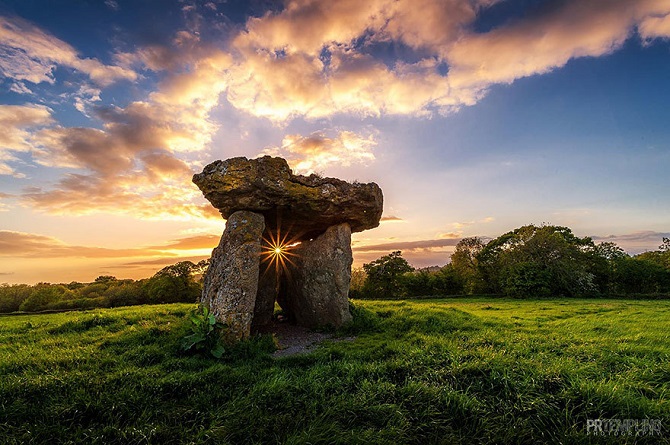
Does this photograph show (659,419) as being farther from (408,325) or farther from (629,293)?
(629,293)

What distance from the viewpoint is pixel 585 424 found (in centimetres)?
399

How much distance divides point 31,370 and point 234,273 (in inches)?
174

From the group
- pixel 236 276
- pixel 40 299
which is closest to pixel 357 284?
pixel 236 276

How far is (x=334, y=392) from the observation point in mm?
4902

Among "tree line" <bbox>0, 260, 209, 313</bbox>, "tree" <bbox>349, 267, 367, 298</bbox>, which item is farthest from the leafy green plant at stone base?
"tree" <bbox>349, 267, 367, 298</bbox>

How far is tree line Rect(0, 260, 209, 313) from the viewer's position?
23.9 meters

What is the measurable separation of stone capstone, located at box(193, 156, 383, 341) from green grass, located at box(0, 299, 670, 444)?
5.99 feet

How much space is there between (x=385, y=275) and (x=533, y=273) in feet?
47.8

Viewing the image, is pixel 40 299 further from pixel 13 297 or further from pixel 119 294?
pixel 119 294

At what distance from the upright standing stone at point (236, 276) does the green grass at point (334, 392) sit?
101 centimetres

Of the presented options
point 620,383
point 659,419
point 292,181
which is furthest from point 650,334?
point 292,181

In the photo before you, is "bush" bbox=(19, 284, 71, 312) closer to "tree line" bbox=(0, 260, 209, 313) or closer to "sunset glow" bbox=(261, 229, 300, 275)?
"tree line" bbox=(0, 260, 209, 313)

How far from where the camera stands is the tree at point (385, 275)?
33250 millimetres

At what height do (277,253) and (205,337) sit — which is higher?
(277,253)
